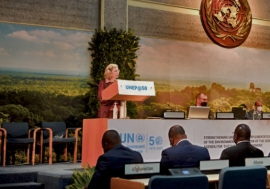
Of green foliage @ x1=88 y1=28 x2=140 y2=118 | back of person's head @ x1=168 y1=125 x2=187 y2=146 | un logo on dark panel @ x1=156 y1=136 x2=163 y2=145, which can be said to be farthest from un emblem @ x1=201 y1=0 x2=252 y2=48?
back of person's head @ x1=168 y1=125 x2=187 y2=146

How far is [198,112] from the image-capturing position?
6383 millimetres

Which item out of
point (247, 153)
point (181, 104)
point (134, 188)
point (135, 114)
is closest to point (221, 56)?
point (181, 104)

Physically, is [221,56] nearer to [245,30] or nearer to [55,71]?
[245,30]

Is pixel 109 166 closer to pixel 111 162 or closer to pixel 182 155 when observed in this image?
pixel 111 162

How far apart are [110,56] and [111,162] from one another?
5172 millimetres

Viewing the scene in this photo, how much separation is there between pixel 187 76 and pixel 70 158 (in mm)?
3335

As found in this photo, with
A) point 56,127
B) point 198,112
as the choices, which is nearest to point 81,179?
point 198,112

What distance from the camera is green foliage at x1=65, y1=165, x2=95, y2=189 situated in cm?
511

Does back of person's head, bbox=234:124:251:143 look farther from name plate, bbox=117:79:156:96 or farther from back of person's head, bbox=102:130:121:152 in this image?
name plate, bbox=117:79:156:96

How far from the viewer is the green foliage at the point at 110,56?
28.1 feet

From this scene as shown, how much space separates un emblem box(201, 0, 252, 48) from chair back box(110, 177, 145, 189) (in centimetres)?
769

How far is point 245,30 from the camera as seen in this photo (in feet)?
35.5

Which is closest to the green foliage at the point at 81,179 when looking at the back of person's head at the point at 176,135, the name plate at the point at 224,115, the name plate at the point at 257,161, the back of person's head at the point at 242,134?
the back of person's head at the point at 176,135

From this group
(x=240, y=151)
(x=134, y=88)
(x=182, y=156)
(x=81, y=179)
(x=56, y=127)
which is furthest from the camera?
(x=56, y=127)
